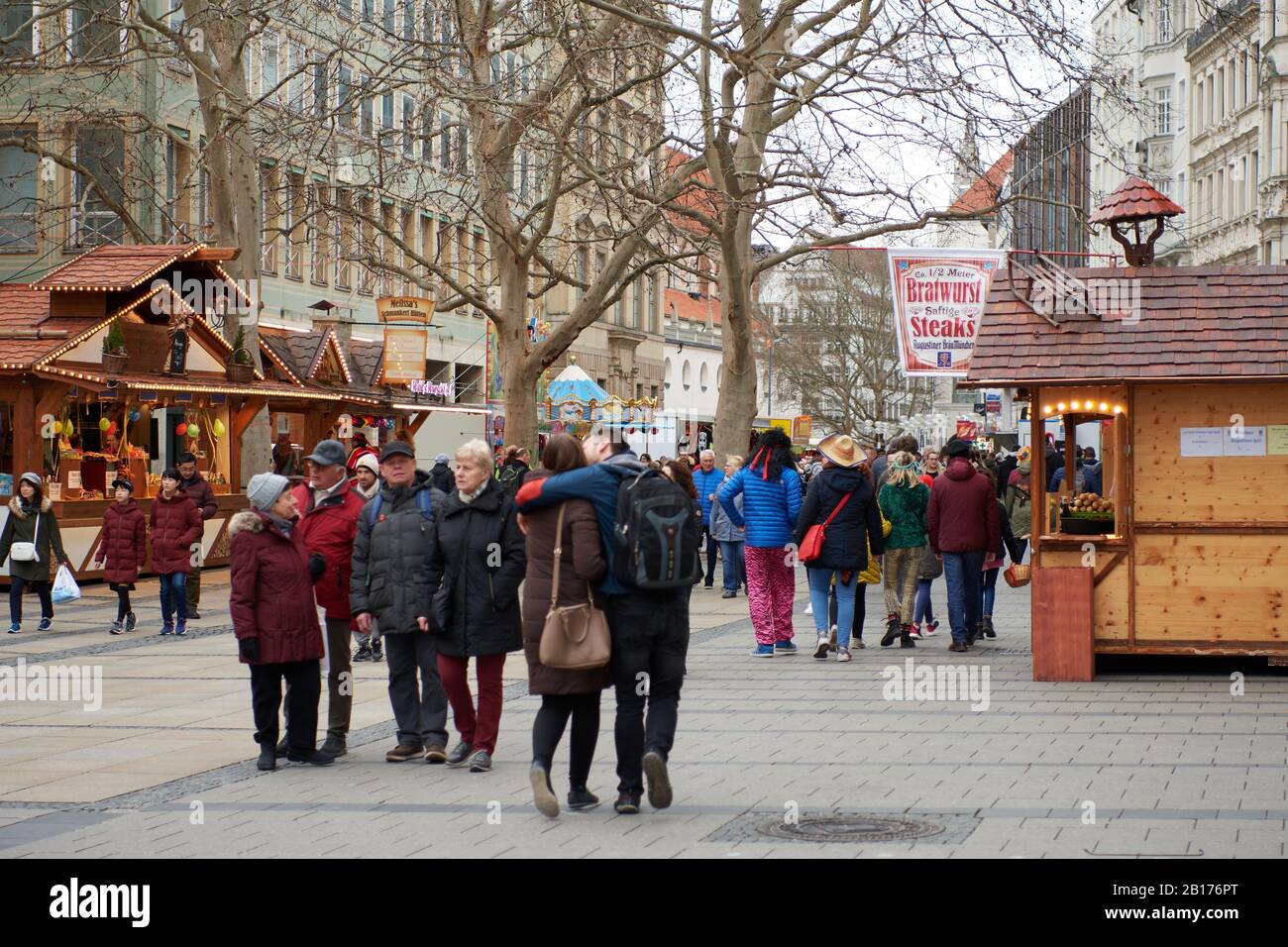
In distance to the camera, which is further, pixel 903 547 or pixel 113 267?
pixel 113 267

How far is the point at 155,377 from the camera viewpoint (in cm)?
2711

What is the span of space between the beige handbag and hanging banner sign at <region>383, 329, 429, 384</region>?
84.4 ft

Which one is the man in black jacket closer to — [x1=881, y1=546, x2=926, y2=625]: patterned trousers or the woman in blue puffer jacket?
the woman in blue puffer jacket

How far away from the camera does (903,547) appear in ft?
56.0

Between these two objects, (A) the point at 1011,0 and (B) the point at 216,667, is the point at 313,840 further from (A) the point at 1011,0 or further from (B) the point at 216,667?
(A) the point at 1011,0

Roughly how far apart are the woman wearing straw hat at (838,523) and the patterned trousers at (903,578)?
106 centimetres

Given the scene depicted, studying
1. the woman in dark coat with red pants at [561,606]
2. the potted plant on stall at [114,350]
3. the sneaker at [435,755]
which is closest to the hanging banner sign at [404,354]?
the potted plant on stall at [114,350]

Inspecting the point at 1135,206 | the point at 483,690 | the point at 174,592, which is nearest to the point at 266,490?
the point at 483,690

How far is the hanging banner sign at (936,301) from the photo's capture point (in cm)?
2041

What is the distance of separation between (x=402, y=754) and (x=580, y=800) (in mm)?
2071

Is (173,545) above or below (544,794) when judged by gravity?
above

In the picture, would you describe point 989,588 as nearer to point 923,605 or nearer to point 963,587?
point 923,605

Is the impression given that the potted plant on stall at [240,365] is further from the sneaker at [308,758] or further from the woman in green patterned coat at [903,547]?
the sneaker at [308,758]
